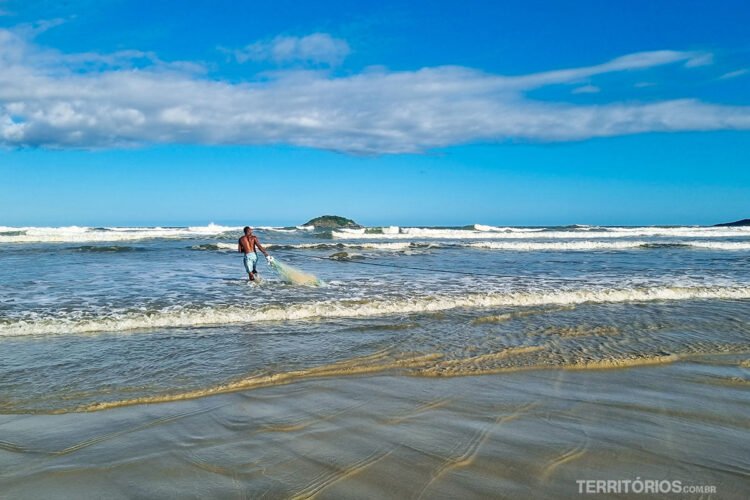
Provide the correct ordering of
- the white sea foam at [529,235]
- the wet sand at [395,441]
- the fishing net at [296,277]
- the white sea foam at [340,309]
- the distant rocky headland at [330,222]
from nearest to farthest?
the wet sand at [395,441] < the white sea foam at [340,309] < the fishing net at [296,277] < the white sea foam at [529,235] < the distant rocky headland at [330,222]

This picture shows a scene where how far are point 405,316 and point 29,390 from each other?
19.6ft

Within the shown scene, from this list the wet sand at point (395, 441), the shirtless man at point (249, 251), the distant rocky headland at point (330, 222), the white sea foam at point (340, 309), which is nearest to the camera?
the wet sand at point (395, 441)

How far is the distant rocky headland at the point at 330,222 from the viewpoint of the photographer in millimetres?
63625


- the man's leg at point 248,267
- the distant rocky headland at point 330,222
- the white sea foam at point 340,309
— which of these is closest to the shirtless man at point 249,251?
the man's leg at point 248,267

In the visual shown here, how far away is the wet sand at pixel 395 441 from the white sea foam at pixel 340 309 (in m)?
4.09

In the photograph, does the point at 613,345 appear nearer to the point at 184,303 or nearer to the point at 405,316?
the point at 405,316

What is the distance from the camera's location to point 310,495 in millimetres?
3143

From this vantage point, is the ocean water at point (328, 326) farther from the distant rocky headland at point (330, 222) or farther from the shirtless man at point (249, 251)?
the distant rocky headland at point (330, 222)

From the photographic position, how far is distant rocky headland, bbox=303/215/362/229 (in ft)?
209

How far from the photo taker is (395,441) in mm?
3943

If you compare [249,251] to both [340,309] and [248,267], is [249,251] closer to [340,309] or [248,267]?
[248,267]

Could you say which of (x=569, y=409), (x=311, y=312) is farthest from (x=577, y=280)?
(x=569, y=409)

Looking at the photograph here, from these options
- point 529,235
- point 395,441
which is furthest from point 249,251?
point 529,235

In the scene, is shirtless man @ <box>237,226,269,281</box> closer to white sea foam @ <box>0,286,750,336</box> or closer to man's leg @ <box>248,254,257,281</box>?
man's leg @ <box>248,254,257,281</box>
